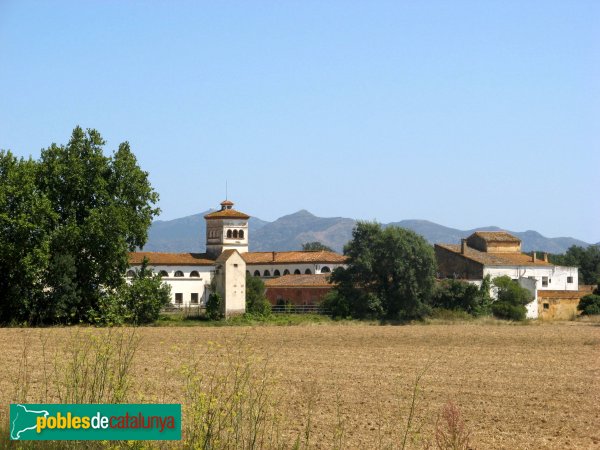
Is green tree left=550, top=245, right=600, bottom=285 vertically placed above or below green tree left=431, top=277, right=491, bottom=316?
above

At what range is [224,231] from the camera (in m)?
109

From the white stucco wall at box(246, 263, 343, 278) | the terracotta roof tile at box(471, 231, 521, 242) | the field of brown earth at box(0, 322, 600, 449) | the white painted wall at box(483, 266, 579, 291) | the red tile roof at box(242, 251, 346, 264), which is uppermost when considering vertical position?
the terracotta roof tile at box(471, 231, 521, 242)

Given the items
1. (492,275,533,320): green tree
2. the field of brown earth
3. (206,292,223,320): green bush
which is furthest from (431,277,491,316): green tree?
the field of brown earth

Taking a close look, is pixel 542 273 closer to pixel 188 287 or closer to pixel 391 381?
pixel 188 287

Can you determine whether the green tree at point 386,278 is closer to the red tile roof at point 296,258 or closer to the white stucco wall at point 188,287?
the white stucco wall at point 188,287

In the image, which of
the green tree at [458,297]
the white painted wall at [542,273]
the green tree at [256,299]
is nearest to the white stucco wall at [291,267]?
the white painted wall at [542,273]

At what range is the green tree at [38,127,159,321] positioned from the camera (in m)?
57.3

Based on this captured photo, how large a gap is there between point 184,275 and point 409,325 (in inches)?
1514

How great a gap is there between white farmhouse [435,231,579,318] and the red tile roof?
51.0 feet

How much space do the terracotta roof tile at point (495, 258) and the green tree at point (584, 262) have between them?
61.4 m

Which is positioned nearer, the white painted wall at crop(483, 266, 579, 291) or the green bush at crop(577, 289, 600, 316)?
the green bush at crop(577, 289, 600, 316)

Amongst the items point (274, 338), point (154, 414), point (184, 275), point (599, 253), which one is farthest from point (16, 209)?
point (599, 253)

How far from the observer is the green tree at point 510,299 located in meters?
74.9

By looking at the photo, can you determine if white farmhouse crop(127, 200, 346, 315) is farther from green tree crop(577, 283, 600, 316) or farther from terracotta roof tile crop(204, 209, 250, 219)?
green tree crop(577, 283, 600, 316)
